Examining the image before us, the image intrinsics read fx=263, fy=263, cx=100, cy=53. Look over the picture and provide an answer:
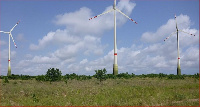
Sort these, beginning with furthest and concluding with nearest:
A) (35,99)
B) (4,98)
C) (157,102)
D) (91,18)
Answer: (91,18) → (4,98) → (35,99) → (157,102)

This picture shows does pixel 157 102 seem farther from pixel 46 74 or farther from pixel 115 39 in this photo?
pixel 115 39

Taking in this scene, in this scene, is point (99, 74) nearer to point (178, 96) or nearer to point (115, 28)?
point (115, 28)

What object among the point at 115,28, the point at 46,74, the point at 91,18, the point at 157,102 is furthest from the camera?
the point at 115,28

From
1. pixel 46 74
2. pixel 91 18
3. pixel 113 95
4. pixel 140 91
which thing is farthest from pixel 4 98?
pixel 91 18

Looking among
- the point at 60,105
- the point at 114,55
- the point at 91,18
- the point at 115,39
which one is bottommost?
the point at 60,105

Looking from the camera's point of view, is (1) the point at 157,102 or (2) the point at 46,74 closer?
(1) the point at 157,102

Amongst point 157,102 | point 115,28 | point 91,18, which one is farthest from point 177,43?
point 157,102

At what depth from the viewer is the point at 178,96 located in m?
22.1

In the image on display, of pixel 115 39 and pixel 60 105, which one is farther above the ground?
pixel 115 39

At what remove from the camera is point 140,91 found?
2609 cm

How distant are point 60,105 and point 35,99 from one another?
12.0ft

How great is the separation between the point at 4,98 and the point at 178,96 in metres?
14.9

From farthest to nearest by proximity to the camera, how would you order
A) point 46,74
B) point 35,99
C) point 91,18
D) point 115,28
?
point 115,28 < point 91,18 < point 46,74 < point 35,99

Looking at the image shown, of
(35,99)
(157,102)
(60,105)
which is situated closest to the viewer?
(60,105)
